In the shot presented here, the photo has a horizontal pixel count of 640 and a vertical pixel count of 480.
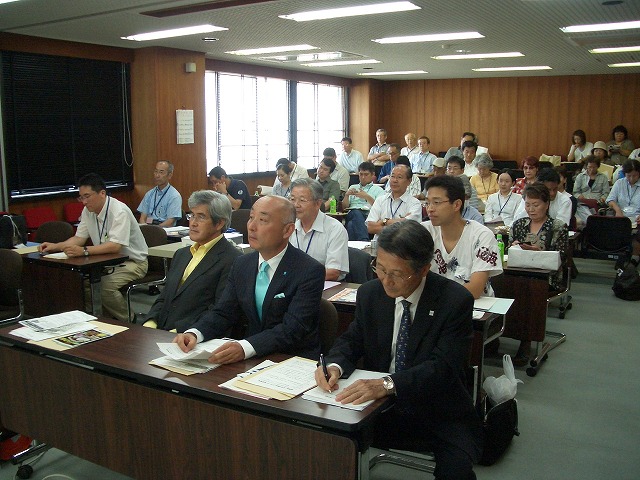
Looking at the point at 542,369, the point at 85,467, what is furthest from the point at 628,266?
the point at 85,467

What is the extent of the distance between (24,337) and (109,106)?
254 inches

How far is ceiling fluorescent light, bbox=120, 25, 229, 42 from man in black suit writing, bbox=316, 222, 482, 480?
18.1ft

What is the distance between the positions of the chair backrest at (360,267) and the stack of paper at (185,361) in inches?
73.0

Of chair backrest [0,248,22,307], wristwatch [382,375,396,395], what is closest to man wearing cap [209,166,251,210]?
chair backrest [0,248,22,307]

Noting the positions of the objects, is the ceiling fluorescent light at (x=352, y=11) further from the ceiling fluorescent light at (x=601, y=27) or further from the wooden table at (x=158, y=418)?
the wooden table at (x=158, y=418)

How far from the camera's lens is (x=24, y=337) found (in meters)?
2.79

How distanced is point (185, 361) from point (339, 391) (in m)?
0.69

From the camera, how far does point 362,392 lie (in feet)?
6.88

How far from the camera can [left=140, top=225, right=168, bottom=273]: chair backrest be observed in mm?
5632

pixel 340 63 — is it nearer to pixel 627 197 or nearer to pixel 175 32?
pixel 175 32

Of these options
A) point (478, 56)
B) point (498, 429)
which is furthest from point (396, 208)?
point (478, 56)

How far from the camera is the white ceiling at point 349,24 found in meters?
5.84

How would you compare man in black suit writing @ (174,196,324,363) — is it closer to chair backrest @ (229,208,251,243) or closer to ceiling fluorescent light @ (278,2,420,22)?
chair backrest @ (229,208,251,243)

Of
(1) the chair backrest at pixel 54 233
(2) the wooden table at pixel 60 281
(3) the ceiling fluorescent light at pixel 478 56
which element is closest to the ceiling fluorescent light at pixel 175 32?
(1) the chair backrest at pixel 54 233
